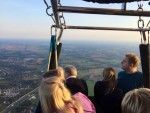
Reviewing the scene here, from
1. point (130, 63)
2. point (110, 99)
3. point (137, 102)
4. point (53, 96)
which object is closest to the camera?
point (137, 102)

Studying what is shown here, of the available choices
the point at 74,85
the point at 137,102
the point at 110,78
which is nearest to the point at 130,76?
the point at 110,78

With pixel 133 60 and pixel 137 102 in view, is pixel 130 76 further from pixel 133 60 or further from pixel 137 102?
pixel 137 102

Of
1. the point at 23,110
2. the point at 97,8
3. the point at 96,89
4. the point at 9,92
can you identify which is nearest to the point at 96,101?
the point at 96,89

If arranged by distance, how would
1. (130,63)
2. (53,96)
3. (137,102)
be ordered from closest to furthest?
1. (137,102)
2. (53,96)
3. (130,63)

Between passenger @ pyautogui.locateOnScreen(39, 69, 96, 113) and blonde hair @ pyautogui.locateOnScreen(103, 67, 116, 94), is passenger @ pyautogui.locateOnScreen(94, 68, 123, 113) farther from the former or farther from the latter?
passenger @ pyautogui.locateOnScreen(39, 69, 96, 113)

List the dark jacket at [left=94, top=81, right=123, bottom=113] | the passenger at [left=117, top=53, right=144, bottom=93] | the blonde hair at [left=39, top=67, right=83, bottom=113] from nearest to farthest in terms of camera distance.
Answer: the blonde hair at [left=39, top=67, right=83, bottom=113] → the dark jacket at [left=94, top=81, right=123, bottom=113] → the passenger at [left=117, top=53, right=144, bottom=93]

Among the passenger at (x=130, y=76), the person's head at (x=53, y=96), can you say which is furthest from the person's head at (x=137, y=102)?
the passenger at (x=130, y=76)

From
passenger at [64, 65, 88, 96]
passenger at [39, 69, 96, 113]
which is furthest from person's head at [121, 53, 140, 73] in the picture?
passenger at [39, 69, 96, 113]

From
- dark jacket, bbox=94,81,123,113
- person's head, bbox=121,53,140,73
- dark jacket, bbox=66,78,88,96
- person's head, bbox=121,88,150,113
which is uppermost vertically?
person's head, bbox=121,53,140,73
